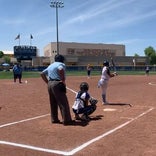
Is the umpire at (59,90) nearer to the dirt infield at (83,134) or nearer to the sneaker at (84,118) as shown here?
the dirt infield at (83,134)

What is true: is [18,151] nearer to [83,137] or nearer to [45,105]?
[83,137]

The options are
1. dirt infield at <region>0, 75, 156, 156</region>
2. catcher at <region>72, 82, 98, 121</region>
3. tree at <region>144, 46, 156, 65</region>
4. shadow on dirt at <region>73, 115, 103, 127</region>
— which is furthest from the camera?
tree at <region>144, 46, 156, 65</region>

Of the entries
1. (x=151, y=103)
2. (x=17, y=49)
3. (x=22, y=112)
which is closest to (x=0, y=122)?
(x=22, y=112)

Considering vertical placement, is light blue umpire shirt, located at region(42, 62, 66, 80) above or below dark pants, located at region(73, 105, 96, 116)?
above

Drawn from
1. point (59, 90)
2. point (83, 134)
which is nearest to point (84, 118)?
point (59, 90)

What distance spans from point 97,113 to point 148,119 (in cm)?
185

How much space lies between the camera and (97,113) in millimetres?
10742

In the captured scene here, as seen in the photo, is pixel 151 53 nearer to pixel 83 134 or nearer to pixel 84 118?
pixel 84 118

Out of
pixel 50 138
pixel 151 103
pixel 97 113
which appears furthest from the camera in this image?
pixel 151 103

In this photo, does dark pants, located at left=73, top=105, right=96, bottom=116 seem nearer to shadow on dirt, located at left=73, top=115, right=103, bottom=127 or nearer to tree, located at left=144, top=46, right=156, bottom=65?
shadow on dirt, located at left=73, top=115, right=103, bottom=127

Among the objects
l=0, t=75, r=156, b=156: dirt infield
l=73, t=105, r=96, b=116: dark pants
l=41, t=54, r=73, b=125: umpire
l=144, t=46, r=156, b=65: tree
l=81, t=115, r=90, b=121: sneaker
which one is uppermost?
l=144, t=46, r=156, b=65: tree

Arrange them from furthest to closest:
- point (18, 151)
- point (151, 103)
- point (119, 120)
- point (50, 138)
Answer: point (151, 103)
point (119, 120)
point (50, 138)
point (18, 151)

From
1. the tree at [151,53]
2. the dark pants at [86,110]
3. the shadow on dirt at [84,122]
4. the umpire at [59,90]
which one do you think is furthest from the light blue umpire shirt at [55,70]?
the tree at [151,53]

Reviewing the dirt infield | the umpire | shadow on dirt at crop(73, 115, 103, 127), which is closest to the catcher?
shadow on dirt at crop(73, 115, 103, 127)
